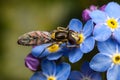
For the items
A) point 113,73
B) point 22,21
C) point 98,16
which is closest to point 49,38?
point 98,16

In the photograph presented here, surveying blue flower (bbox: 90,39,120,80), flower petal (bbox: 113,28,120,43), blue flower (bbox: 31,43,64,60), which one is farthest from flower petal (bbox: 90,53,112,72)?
blue flower (bbox: 31,43,64,60)

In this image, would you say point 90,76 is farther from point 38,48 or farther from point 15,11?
point 15,11

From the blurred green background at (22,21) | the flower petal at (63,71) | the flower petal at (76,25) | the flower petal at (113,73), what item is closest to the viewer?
the flower petal at (113,73)

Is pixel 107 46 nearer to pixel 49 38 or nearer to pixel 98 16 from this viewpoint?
pixel 98 16

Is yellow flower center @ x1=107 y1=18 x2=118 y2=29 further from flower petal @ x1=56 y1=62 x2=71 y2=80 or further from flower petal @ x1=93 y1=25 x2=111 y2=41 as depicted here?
→ flower petal @ x1=56 y1=62 x2=71 y2=80

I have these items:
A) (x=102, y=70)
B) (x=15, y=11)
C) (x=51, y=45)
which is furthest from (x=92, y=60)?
(x=15, y=11)

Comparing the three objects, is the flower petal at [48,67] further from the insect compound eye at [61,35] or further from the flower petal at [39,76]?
the insect compound eye at [61,35]

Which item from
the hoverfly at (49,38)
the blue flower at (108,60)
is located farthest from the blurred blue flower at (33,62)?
the blue flower at (108,60)
